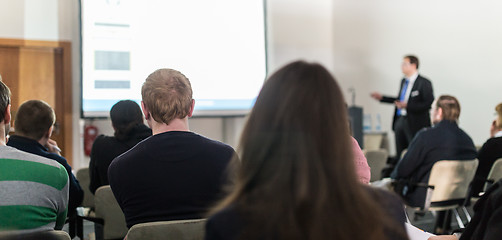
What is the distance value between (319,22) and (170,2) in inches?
122

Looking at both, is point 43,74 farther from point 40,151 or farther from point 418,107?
point 418,107

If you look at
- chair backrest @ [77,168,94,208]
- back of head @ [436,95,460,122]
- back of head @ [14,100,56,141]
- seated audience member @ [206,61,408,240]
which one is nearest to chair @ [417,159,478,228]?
back of head @ [436,95,460,122]

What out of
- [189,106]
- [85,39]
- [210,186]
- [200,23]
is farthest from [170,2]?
[210,186]

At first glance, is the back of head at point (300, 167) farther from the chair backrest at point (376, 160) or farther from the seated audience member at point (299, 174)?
the chair backrest at point (376, 160)

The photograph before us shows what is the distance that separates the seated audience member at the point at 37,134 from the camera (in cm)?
254

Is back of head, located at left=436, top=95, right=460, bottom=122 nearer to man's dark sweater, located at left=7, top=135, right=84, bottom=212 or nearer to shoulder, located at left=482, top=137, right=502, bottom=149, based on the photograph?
shoulder, located at left=482, top=137, right=502, bottom=149

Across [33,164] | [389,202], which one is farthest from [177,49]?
[389,202]

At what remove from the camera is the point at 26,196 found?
1.83 m

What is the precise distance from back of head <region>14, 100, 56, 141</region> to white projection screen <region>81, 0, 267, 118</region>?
2885 mm

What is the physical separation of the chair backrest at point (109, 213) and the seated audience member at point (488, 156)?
8.78 feet

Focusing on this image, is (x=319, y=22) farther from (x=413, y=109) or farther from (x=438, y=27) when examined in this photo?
(x=413, y=109)

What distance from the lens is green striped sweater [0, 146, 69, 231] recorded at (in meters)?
1.80

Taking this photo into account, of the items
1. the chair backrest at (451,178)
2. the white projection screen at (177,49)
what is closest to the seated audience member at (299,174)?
the chair backrest at (451,178)

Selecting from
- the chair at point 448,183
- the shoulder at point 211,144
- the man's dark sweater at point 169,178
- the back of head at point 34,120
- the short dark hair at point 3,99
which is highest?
the short dark hair at point 3,99
